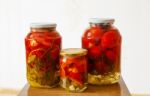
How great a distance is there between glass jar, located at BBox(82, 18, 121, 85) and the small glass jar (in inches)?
1.6

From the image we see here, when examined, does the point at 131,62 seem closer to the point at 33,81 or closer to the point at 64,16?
the point at 64,16

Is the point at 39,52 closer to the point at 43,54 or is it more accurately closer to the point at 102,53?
the point at 43,54

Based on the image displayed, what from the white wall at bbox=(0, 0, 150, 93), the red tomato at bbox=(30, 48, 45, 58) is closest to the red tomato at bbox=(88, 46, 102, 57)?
the red tomato at bbox=(30, 48, 45, 58)

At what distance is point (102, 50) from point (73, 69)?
87 mm

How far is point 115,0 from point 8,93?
63cm

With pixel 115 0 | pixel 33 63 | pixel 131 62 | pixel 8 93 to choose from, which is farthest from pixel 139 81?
pixel 33 63

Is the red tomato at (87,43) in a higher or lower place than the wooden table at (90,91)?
higher

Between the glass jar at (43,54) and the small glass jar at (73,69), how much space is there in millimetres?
30

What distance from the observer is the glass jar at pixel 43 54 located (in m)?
0.60

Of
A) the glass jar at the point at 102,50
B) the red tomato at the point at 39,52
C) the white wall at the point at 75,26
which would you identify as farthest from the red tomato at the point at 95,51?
the white wall at the point at 75,26

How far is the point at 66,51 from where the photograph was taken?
597 millimetres

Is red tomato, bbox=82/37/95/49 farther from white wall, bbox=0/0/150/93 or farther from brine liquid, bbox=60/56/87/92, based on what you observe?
white wall, bbox=0/0/150/93

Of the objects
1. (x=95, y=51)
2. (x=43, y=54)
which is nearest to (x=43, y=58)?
(x=43, y=54)

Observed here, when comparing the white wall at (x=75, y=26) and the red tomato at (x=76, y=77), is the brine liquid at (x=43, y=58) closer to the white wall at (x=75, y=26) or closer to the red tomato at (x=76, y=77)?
the red tomato at (x=76, y=77)
